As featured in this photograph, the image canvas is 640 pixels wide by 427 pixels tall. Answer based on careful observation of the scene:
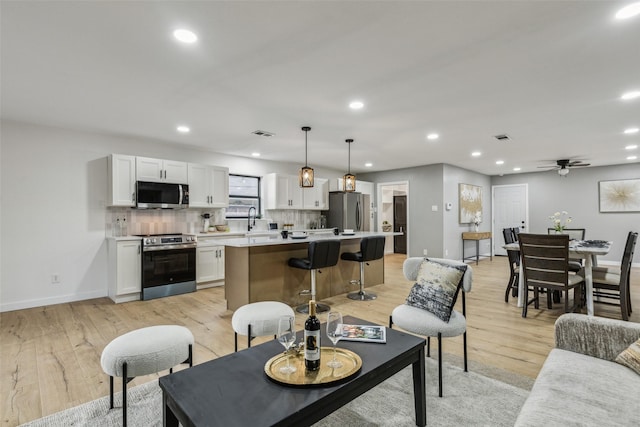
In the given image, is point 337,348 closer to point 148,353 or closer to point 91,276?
point 148,353

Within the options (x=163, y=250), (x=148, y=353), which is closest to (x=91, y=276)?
(x=163, y=250)

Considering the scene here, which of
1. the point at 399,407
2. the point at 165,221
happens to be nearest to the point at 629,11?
the point at 399,407

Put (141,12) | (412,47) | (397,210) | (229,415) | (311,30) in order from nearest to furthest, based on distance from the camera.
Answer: (229,415), (141,12), (311,30), (412,47), (397,210)

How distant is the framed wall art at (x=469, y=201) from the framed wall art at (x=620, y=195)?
2.69m

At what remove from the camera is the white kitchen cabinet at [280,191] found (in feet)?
21.6

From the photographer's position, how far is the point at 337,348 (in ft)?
5.56

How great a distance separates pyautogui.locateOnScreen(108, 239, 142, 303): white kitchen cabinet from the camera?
4488 mm

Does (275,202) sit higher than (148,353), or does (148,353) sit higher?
(275,202)

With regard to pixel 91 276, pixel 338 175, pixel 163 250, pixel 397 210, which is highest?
pixel 338 175

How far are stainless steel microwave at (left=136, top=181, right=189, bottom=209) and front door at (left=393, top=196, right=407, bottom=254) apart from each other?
6617 mm

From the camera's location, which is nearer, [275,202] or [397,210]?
[275,202]

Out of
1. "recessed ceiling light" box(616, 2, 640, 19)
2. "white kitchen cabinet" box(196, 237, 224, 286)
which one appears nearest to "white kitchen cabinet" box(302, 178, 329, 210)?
"white kitchen cabinet" box(196, 237, 224, 286)

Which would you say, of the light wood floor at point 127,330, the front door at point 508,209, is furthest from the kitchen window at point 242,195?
the front door at point 508,209

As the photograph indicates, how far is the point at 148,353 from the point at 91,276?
3824mm
